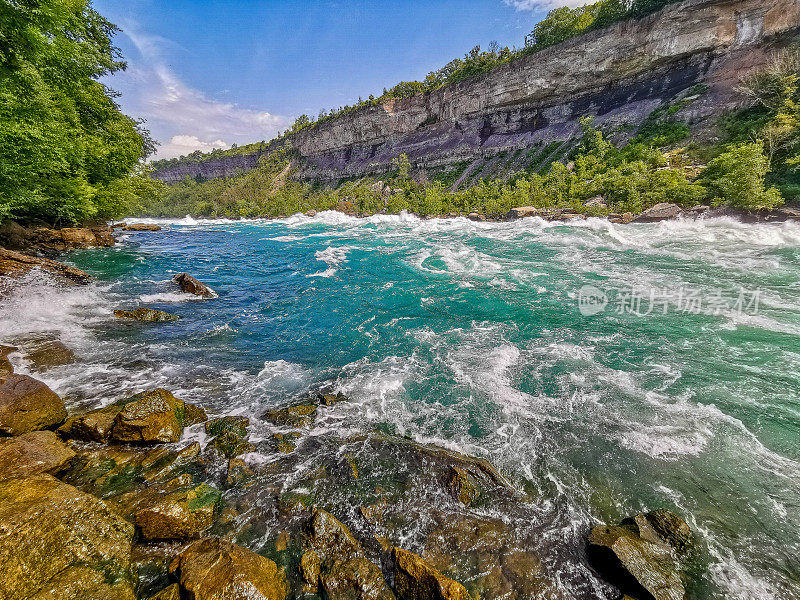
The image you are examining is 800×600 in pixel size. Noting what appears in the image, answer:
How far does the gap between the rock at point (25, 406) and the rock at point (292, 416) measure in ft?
11.1

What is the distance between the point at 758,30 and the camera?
40875mm

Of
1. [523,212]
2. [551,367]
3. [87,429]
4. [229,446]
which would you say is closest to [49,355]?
[87,429]

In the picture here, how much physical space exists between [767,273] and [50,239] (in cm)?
3752

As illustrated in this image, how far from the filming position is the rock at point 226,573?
2891 mm

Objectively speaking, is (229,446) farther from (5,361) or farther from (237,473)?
(5,361)

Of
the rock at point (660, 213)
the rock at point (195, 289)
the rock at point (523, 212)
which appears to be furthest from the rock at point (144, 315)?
the rock at point (523, 212)

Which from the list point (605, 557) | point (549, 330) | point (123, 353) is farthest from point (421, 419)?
point (123, 353)

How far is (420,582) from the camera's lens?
324 centimetres

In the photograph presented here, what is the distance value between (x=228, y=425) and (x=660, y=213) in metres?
33.8

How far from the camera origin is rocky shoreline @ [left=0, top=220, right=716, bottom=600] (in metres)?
3.09

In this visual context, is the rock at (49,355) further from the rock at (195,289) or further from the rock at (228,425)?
the rock at (195,289)

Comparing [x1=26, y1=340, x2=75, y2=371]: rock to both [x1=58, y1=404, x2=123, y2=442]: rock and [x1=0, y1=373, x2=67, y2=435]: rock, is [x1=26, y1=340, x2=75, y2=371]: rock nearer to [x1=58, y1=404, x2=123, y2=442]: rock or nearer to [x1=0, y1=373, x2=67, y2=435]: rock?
[x1=0, y1=373, x2=67, y2=435]: rock

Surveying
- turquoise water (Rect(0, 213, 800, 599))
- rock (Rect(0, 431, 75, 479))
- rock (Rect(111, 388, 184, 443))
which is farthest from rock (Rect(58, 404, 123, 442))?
turquoise water (Rect(0, 213, 800, 599))

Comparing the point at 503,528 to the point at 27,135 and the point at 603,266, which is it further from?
the point at 27,135
